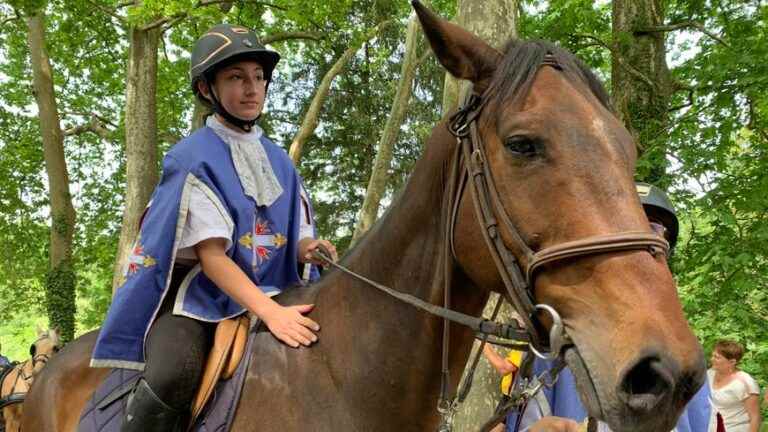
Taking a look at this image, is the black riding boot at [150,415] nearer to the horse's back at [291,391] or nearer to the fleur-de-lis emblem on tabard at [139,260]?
the horse's back at [291,391]

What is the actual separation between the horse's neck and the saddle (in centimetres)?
36

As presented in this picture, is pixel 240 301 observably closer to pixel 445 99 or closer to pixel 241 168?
pixel 241 168

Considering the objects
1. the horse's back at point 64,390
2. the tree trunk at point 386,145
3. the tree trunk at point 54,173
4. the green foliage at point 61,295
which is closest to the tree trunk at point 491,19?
the horse's back at point 64,390

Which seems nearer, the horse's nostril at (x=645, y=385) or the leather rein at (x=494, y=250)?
the horse's nostril at (x=645, y=385)

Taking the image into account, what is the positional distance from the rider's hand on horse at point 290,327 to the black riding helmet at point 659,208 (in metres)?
1.84

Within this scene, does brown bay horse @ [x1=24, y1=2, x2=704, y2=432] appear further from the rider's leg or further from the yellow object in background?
the yellow object in background

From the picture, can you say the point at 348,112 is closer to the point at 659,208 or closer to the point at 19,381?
the point at 19,381

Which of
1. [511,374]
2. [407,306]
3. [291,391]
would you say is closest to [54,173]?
[511,374]

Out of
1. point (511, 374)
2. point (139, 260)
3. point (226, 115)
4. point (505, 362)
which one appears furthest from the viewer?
point (511, 374)

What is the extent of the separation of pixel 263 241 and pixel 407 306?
2.72ft

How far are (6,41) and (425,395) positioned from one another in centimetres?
2082

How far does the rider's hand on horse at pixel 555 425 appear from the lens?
3.08 metres

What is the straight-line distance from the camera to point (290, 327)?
246 centimetres

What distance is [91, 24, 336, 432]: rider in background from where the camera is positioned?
2441mm
